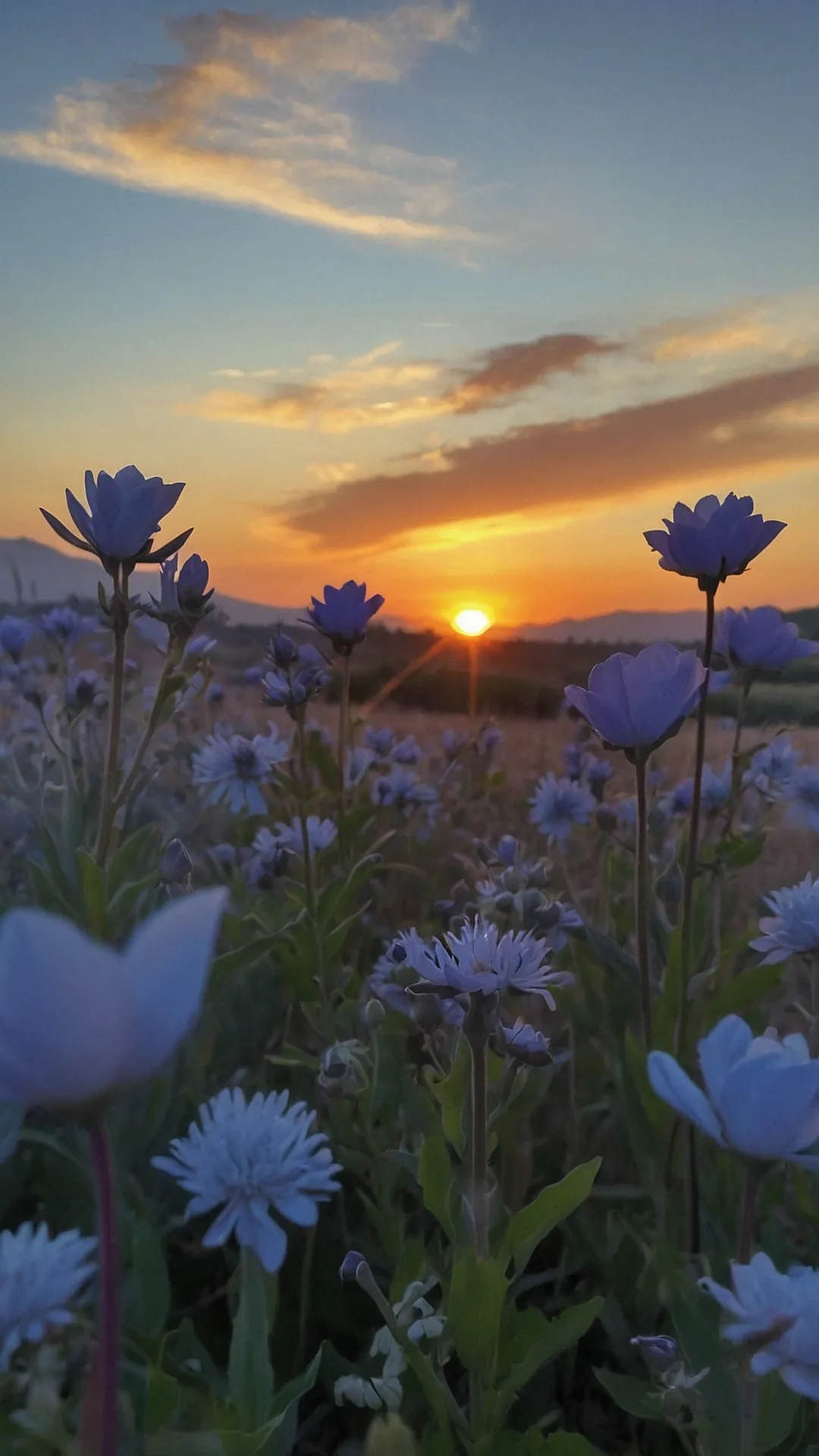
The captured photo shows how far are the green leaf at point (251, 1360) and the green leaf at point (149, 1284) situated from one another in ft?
0.46

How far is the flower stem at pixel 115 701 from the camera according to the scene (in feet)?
3.07

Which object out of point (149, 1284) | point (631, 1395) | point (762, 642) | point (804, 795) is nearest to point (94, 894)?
point (149, 1284)

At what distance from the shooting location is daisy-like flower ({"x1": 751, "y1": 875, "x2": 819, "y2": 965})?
0.87 metres

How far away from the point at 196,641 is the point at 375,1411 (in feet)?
2.73

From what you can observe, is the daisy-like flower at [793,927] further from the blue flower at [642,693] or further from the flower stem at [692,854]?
the blue flower at [642,693]

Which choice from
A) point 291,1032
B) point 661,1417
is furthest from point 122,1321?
point 291,1032

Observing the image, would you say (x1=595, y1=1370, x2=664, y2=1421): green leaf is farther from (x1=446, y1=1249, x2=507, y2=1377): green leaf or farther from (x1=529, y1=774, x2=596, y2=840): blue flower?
(x1=529, y1=774, x2=596, y2=840): blue flower

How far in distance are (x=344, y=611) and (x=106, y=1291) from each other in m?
0.98

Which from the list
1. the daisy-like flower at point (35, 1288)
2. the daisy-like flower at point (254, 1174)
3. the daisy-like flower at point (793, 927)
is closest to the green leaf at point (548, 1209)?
the daisy-like flower at point (254, 1174)

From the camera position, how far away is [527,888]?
1086 millimetres

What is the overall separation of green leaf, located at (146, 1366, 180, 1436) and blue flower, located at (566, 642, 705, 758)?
1.57 ft

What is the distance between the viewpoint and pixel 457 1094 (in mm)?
710

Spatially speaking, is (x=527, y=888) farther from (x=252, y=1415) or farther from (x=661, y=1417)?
(x=252, y=1415)

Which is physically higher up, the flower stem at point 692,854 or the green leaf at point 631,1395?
the flower stem at point 692,854
